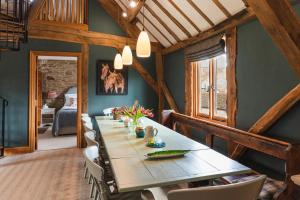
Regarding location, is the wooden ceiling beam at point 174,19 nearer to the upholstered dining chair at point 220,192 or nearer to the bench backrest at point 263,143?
the bench backrest at point 263,143

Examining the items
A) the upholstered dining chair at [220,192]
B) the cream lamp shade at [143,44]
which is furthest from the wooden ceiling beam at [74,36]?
the upholstered dining chair at [220,192]

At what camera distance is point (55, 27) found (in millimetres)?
5055

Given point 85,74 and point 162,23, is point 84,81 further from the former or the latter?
point 162,23

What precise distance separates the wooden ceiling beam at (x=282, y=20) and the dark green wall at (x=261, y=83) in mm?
847

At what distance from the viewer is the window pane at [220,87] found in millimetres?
3867

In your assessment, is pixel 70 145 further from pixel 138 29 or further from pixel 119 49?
pixel 138 29

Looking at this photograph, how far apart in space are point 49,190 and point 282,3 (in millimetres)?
3303

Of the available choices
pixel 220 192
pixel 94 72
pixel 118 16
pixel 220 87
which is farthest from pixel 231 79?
pixel 118 16

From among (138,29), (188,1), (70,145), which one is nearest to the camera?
(188,1)

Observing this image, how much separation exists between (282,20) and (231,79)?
5.67 ft

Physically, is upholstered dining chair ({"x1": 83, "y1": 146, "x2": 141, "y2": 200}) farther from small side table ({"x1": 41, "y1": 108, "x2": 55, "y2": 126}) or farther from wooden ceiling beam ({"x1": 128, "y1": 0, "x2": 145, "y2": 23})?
small side table ({"x1": 41, "y1": 108, "x2": 55, "y2": 126})

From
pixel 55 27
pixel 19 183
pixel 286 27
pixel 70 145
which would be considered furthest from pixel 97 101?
pixel 286 27

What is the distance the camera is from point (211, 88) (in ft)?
13.7

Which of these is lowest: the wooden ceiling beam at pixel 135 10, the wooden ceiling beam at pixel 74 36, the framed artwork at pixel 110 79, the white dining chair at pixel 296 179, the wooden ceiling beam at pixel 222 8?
the white dining chair at pixel 296 179
